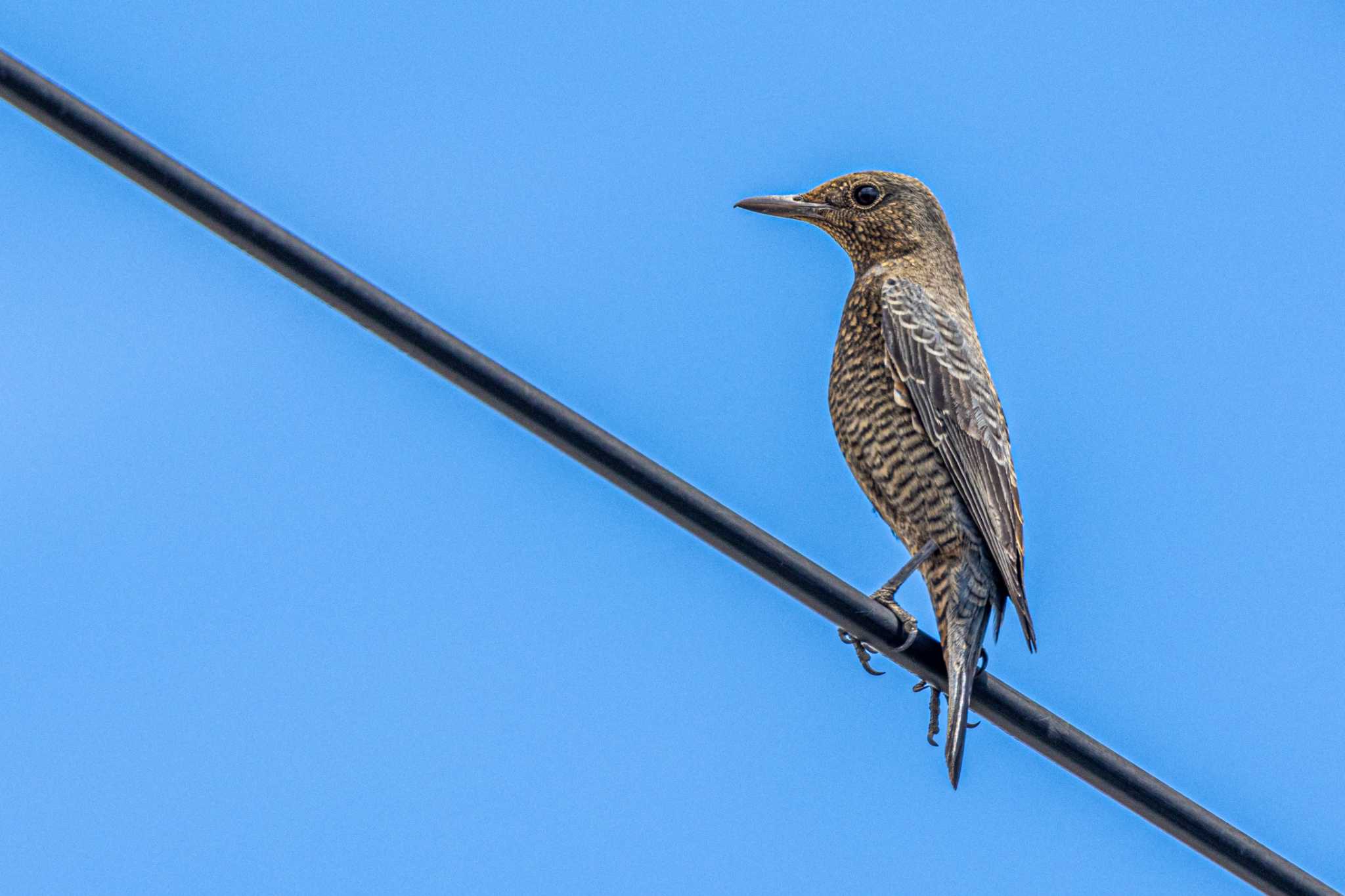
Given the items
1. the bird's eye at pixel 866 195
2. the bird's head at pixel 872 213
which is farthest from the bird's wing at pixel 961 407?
the bird's eye at pixel 866 195

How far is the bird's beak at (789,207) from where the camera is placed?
7797 millimetres

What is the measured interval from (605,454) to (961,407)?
3.10 metres

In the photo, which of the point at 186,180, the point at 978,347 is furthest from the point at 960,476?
the point at 186,180

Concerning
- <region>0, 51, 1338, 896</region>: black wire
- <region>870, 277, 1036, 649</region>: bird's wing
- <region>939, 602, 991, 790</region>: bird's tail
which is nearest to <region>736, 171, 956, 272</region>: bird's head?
<region>870, 277, 1036, 649</region>: bird's wing

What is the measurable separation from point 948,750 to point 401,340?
95.5 inches

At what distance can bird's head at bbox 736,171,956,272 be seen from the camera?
7.54 metres

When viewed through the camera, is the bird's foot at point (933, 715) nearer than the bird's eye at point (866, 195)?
Yes

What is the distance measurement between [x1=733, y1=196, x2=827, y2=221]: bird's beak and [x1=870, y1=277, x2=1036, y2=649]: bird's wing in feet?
3.27

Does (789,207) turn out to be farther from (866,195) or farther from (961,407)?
(961,407)

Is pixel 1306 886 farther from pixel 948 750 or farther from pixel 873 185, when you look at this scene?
pixel 873 185

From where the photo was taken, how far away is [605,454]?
3572 mm

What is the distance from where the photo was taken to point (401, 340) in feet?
11.5

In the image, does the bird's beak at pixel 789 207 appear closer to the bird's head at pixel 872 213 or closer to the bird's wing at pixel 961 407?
the bird's head at pixel 872 213

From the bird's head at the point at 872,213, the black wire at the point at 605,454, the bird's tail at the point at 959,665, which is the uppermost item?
the bird's head at the point at 872,213
